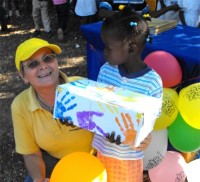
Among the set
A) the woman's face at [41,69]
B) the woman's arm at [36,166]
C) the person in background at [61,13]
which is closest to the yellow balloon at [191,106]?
the woman's face at [41,69]

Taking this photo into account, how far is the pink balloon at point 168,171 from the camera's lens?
2387 mm

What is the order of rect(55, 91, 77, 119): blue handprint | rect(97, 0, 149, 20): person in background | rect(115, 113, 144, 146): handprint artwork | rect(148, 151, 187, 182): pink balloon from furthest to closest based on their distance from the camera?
rect(97, 0, 149, 20): person in background, rect(148, 151, 187, 182): pink balloon, rect(55, 91, 77, 119): blue handprint, rect(115, 113, 144, 146): handprint artwork

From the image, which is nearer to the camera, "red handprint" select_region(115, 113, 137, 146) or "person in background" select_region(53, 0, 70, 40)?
"red handprint" select_region(115, 113, 137, 146)

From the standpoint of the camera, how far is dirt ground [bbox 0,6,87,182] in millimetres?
3537

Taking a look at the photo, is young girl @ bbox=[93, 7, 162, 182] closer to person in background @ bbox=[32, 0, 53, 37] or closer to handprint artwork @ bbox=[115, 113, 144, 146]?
handprint artwork @ bbox=[115, 113, 144, 146]

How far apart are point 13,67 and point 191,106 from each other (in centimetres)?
438

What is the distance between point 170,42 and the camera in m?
3.14

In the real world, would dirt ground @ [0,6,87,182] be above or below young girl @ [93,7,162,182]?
below

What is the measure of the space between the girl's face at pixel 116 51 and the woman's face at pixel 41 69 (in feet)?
1.12

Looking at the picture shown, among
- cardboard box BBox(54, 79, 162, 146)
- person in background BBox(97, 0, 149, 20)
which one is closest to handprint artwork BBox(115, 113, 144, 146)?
cardboard box BBox(54, 79, 162, 146)

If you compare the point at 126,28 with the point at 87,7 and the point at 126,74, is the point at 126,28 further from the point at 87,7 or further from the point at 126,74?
the point at 87,7

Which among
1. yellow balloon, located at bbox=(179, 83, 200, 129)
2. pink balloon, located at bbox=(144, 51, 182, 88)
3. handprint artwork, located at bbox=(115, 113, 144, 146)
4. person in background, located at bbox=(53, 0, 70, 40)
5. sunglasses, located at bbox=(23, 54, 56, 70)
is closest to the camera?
handprint artwork, located at bbox=(115, 113, 144, 146)

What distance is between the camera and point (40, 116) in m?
2.10

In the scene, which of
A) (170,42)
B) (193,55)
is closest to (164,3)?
(170,42)
